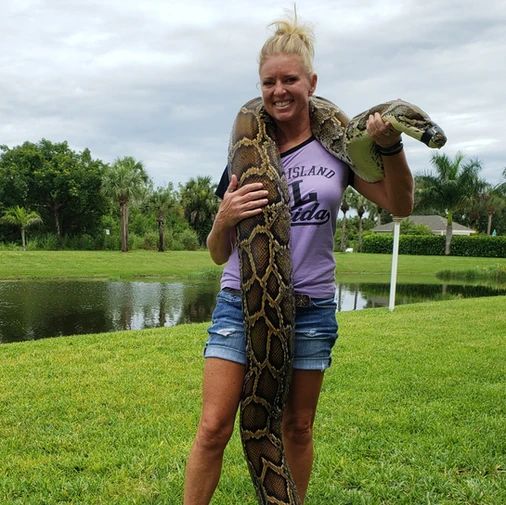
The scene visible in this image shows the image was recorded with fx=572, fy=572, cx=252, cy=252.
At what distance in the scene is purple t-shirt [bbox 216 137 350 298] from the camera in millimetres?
2688

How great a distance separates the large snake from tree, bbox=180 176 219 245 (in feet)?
173

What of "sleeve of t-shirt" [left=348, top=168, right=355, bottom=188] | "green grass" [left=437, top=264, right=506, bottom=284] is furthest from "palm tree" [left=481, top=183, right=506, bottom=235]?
"sleeve of t-shirt" [left=348, top=168, right=355, bottom=188]

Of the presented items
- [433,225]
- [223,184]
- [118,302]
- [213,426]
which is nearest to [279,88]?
[223,184]

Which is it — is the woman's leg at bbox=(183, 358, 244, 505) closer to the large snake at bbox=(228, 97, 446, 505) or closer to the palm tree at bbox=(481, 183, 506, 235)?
the large snake at bbox=(228, 97, 446, 505)

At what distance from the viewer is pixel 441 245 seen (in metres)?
49.9

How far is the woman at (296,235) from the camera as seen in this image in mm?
2586

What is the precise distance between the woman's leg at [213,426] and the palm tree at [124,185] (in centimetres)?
4349

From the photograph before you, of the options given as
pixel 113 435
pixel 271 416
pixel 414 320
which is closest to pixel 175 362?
pixel 113 435

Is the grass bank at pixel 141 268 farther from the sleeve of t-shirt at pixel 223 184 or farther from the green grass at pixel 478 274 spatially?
the sleeve of t-shirt at pixel 223 184

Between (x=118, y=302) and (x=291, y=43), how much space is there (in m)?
14.3

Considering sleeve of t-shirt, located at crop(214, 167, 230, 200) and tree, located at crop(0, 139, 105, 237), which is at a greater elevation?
tree, located at crop(0, 139, 105, 237)

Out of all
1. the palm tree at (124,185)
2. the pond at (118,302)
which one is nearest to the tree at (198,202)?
the palm tree at (124,185)

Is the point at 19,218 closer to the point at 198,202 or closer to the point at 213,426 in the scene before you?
the point at 198,202

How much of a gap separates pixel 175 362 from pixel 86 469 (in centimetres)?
311
